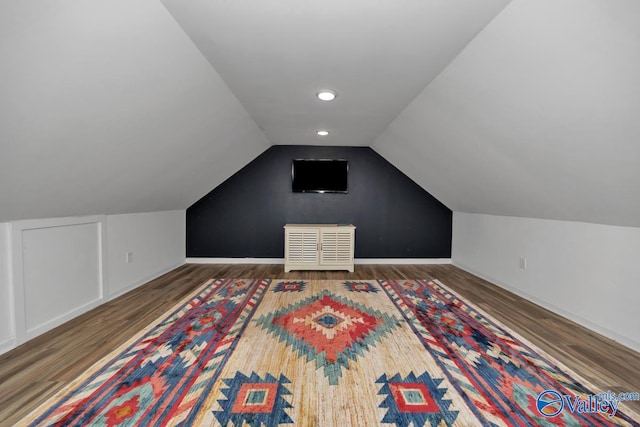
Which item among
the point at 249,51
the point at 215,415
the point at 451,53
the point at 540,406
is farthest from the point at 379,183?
the point at 215,415

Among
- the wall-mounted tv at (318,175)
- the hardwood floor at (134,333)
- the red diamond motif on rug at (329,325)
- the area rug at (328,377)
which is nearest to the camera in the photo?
the area rug at (328,377)

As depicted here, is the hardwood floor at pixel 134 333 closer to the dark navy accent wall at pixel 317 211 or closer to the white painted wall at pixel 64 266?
the white painted wall at pixel 64 266

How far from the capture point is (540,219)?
3.04 meters

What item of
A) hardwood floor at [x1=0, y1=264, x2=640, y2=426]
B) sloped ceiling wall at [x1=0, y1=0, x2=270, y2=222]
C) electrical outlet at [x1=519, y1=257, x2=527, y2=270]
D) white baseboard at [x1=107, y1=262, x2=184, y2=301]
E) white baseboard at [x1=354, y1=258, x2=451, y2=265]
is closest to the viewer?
sloped ceiling wall at [x1=0, y1=0, x2=270, y2=222]

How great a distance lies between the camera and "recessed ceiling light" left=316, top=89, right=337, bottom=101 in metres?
2.55

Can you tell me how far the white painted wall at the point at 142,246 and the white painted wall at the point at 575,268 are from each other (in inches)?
181

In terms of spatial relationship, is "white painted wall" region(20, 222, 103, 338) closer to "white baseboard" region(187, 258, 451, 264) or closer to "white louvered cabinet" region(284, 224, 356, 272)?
"white baseboard" region(187, 258, 451, 264)

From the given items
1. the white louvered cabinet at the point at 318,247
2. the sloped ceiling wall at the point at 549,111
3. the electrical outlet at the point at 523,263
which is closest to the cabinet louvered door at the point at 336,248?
the white louvered cabinet at the point at 318,247

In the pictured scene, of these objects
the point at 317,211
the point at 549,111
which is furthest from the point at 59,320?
the point at 549,111

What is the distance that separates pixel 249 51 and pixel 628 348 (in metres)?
3.50

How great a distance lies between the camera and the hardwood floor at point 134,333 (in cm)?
163

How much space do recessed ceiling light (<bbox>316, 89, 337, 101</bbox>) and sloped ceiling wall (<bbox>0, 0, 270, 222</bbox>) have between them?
838 mm

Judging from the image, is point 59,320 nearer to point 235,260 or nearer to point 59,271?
point 59,271

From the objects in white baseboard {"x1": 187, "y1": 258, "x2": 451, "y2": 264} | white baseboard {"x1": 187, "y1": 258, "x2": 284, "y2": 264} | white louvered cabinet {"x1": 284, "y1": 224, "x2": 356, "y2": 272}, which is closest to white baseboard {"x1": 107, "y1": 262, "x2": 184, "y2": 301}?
white baseboard {"x1": 187, "y1": 258, "x2": 284, "y2": 264}
